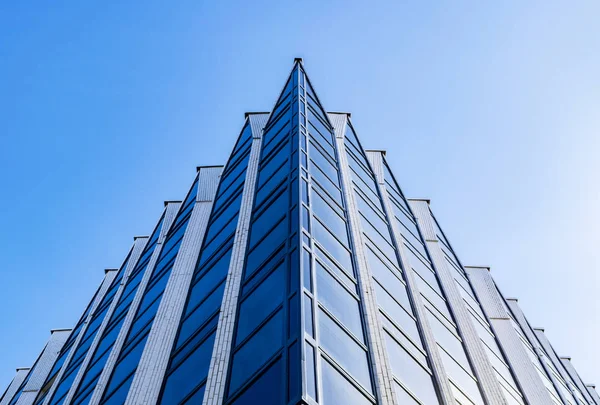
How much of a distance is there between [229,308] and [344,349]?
10.9 feet

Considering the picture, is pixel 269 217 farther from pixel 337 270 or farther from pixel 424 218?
pixel 424 218

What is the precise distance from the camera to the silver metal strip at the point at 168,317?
1238cm

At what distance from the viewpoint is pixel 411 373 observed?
38.0ft

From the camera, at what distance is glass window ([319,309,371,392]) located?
31.8 ft

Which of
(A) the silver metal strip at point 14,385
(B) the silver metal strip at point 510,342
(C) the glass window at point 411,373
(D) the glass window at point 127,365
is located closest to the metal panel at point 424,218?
(B) the silver metal strip at point 510,342

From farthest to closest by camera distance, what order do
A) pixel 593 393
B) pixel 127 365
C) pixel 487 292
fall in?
pixel 593 393 → pixel 487 292 → pixel 127 365

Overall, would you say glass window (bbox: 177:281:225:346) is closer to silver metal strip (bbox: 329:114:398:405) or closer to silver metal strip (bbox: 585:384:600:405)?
silver metal strip (bbox: 329:114:398:405)

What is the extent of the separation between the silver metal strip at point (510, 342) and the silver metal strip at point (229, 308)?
37.2 feet

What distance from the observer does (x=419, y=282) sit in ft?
58.4

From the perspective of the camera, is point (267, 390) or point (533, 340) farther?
point (533, 340)

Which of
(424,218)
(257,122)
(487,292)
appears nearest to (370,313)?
(257,122)

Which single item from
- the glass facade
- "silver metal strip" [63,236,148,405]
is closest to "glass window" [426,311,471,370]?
the glass facade

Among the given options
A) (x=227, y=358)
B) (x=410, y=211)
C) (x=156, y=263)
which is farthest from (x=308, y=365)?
(x=410, y=211)

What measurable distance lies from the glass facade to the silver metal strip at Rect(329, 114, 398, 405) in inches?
1.9
